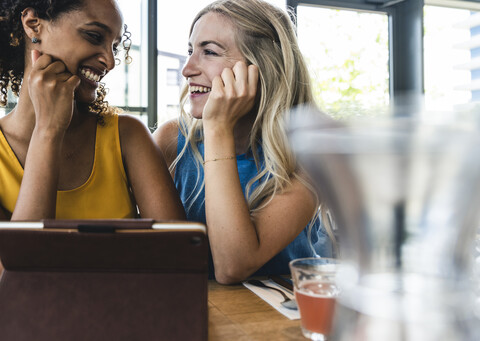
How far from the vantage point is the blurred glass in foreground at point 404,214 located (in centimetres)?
32

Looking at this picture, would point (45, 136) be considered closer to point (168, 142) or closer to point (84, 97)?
point (84, 97)

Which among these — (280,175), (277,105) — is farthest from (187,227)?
(277,105)

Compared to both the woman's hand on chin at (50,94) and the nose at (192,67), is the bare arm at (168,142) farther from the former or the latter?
the woman's hand on chin at (50,94)

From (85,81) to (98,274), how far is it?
84 cm

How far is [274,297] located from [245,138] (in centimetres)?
74

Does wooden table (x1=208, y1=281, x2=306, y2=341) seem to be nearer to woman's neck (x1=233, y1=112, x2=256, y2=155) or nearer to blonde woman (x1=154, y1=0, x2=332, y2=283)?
blonde woman (x1=154, y1=0, x2=332, y2=283)

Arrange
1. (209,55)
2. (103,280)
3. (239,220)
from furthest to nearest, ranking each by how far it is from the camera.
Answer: (209,55), (239,220), (103,280)

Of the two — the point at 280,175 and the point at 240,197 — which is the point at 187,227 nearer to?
the point at 240,197

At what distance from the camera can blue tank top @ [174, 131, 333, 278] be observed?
1.28 meters

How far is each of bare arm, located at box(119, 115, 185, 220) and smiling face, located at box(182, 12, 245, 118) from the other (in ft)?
0.60

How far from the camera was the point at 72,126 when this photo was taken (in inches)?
51.3

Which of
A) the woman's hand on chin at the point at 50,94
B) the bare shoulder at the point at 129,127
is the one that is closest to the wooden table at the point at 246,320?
the woman's hand on chin at the point at 50,94

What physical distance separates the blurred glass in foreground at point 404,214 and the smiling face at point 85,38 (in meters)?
0.97

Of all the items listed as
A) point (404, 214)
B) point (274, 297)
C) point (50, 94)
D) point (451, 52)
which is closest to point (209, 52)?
point (50, 94)
